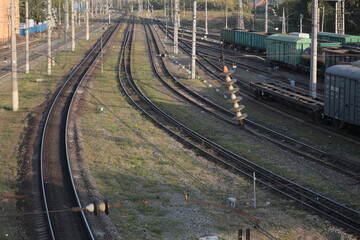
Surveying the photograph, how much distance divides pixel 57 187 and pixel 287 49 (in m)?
32.9

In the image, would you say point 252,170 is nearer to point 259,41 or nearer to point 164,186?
point 164,186

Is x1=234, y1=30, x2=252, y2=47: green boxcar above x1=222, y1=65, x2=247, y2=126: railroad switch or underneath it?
above

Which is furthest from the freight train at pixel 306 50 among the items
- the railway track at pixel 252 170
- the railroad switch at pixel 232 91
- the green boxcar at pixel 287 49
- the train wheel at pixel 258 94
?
the railroad switch at pixel 232 91

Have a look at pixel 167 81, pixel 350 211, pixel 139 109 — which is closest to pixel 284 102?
pixel 139 109

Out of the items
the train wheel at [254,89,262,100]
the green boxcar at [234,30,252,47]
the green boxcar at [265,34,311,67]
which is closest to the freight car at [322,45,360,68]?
the train wheel at [254,89,262,100]

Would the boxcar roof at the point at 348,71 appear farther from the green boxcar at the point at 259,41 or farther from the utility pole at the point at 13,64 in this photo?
the green boxcar at the point at 259,41

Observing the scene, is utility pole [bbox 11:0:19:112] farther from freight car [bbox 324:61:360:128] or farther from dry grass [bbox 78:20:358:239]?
freight car [bbox 324:61:360:128]

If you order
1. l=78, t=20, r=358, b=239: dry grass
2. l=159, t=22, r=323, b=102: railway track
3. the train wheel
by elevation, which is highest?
l=159, t=22, r=323, b=102: railway track

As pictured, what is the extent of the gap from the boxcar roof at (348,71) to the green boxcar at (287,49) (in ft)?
64.8

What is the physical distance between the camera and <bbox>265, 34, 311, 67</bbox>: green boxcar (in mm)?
44812

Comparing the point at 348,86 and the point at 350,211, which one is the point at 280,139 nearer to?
the point at 348,86

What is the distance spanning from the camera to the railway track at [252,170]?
15117mm

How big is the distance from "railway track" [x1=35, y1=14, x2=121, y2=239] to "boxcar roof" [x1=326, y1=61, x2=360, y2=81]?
38.4 feet

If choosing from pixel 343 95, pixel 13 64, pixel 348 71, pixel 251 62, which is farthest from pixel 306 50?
pixel 13 64
